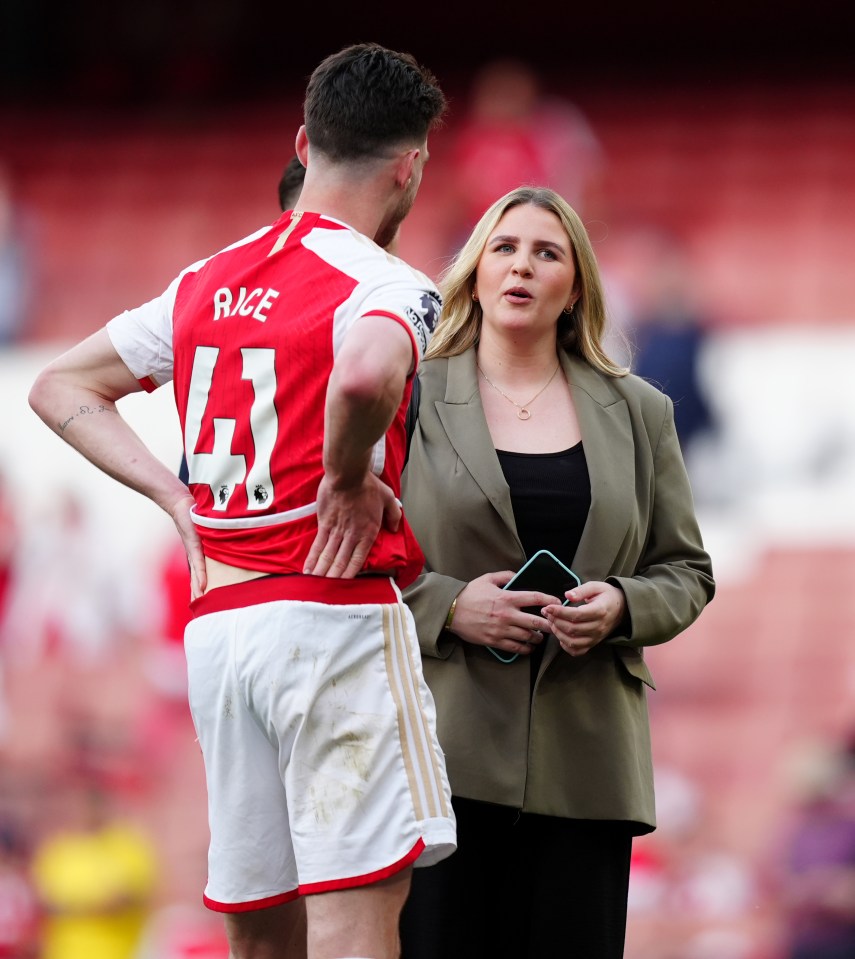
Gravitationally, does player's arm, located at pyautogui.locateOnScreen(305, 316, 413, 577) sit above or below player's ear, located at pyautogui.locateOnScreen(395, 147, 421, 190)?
below

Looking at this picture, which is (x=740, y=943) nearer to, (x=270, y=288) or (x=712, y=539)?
(x=712, y=539)

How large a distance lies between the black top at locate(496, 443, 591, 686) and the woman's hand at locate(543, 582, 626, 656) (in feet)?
0.43

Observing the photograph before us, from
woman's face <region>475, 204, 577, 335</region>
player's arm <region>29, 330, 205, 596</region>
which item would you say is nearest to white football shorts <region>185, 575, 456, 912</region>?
player's arm <region>29, 330, 205, 596</region>

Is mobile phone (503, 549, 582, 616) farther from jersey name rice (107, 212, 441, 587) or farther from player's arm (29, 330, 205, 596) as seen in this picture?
player's arm (29, 330, 205, 596)

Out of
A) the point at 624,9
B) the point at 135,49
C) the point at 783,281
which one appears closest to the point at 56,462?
the point at 135,49

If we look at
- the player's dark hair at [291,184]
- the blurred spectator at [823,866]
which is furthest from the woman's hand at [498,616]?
the blurred spectator at [823,866]

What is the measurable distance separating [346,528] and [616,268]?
7692mm


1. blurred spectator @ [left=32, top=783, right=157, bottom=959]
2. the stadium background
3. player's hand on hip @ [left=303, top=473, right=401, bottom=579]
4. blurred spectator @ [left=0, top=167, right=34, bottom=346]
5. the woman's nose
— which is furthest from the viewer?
blurred spectator @ [left=0, top=167, right=34, bottom=346]

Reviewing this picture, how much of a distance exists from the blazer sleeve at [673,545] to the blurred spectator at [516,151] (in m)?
6.89

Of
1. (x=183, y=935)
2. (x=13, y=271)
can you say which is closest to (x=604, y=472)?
(x=183, y=935)

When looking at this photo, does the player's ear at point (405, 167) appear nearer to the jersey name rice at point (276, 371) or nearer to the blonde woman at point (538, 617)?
the jersey name rice at point (276, 371)

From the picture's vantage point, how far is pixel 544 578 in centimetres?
284

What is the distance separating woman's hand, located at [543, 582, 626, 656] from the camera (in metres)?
2.76

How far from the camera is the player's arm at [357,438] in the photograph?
7.35ft
